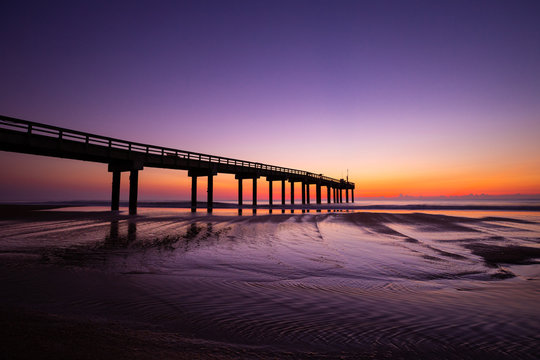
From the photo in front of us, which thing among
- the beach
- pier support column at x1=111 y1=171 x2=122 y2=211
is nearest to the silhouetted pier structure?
pier support column at x1=111 y1=171 x2=122 y2=211

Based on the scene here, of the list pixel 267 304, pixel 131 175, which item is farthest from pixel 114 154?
pixel 267 304

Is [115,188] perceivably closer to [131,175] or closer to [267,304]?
[131,175]

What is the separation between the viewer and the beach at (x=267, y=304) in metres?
1.80

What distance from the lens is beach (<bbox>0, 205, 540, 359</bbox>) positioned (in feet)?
5.92

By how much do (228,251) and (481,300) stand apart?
4.31m

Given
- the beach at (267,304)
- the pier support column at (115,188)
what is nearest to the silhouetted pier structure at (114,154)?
the pier support column at (115,188)

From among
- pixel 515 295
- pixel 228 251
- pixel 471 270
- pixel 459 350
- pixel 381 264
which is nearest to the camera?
pixel 459 350

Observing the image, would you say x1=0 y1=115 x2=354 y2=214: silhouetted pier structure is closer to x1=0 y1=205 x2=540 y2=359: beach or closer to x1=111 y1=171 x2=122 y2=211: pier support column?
x1=111 y1=171 x2=122 y2=211: pier support column

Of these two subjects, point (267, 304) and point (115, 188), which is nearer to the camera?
point (267, 304)

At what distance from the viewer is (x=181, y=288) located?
3.25 metres

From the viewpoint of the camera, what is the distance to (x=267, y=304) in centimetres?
275

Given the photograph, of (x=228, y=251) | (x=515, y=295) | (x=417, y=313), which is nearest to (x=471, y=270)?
(x=515, y=295)

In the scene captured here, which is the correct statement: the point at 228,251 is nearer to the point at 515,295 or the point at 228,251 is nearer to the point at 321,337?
the point at 321,337

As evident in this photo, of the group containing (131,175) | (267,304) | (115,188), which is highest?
(131,175)
